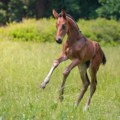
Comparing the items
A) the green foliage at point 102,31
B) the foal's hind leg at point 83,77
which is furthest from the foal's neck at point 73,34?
the green foliage at point 102,31

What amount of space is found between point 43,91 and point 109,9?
27.5 meters

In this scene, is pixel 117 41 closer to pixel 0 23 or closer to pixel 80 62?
pixel 0 23

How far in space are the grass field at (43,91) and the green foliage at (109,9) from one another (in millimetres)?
15844

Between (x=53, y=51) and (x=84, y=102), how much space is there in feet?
32.4

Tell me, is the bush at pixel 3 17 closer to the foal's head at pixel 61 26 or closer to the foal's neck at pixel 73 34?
the foal's neck at pixel 73 34

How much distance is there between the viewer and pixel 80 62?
31.1 feet

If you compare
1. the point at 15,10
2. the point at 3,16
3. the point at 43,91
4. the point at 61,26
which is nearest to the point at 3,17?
the point at 3,16

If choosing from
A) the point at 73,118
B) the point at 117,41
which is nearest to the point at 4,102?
the point at 73,118

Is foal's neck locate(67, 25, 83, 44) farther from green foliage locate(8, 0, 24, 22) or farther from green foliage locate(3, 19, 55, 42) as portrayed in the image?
green foliage locate(8, 0, 24, 22)

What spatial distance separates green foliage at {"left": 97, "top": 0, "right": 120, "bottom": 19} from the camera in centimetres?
3716

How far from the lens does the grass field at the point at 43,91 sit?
7.82 meters

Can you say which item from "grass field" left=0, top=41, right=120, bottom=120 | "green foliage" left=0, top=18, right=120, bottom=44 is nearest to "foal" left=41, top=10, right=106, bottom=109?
"grass field" left=0, top=41, right=120, bottom=120

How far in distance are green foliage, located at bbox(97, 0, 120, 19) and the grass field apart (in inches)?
624

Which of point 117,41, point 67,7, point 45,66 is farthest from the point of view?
point 67,7
